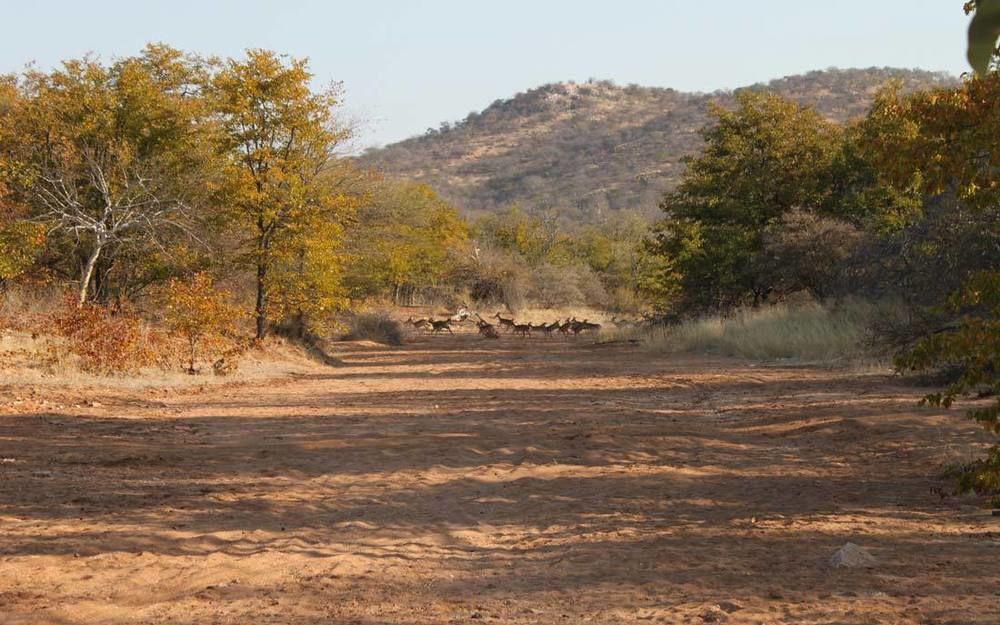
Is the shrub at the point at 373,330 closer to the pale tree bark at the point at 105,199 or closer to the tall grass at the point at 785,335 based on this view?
the tall grass at the point at 785,335

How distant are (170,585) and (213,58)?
24.0 meters

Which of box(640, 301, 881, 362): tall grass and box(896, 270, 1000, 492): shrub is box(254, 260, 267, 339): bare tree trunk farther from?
box(896, 270, 1000, 492): shrub

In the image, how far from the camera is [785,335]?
24438 millimetres

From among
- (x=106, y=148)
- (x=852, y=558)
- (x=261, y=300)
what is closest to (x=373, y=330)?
(x=261, y=300)

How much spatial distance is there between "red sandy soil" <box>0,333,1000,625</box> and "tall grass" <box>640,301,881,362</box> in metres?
6.48

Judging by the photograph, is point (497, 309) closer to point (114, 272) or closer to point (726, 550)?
point (114, 272)

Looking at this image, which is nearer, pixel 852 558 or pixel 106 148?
pixel 852 558

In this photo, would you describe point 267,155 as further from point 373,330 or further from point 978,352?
point 978,352

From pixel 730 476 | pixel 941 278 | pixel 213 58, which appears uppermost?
pixel 213 58

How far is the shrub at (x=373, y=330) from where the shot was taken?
38.9 metres

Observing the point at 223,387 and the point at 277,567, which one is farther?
the point at 223,387

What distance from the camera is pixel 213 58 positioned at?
27.6 metres

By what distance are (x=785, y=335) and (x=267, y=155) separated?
13754mm

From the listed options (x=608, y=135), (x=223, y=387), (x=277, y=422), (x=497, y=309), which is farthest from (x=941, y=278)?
(x=608, y=135)
